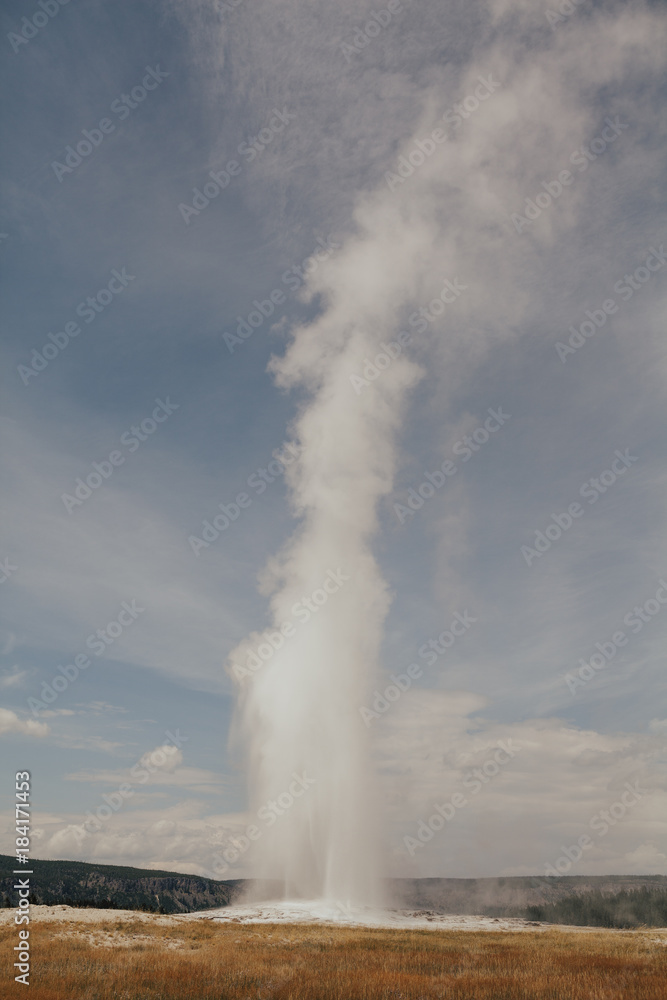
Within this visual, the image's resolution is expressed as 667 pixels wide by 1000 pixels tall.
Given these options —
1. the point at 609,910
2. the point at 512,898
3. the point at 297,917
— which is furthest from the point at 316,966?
the point at 512,898

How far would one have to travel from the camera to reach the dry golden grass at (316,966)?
1597 centimetres

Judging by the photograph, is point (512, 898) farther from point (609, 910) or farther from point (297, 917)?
point (297, 917)

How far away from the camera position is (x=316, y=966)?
21.6 m

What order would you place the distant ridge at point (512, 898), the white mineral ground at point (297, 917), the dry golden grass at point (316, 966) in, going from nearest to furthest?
1. the dry golden grass at point (316, 966)
2. the white mineral ground at point (297, 917)
3. the distant ridge at point (512, 898)

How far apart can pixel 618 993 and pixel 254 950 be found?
19.1m

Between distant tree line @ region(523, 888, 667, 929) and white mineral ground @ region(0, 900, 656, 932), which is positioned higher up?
white mineral ground @ region(0, 900, 656, 932)

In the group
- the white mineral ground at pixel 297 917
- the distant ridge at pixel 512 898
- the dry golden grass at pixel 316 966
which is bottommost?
the distant ridge at pixel 512 898

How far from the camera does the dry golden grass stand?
52.4 feet

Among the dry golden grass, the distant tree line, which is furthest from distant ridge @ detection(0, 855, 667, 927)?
the dry golden grass

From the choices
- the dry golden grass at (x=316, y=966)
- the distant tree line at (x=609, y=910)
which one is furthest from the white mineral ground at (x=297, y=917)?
the distant tree line at (x=609, y=910)

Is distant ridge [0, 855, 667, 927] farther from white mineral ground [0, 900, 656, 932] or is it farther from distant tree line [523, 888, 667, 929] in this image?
white mineral ground [0, 900, 656, 932]

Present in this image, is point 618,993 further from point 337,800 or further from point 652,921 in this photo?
point 652,921

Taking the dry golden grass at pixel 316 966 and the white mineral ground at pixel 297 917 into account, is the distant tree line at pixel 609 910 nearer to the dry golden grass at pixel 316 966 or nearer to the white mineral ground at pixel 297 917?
the white mineral ground at pixel 297 917

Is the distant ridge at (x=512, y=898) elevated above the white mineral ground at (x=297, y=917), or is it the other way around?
the white mineral ground at (x=297, y=917)
